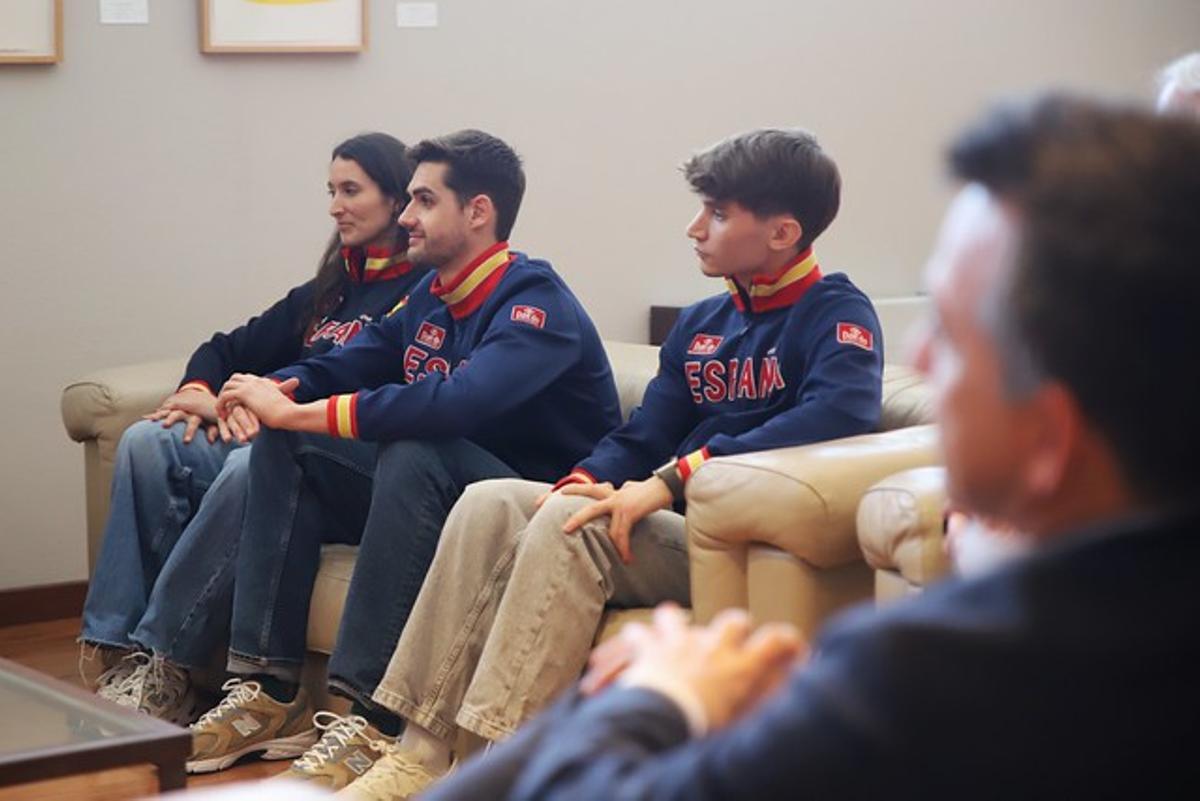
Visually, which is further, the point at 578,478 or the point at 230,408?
the point at 230,408

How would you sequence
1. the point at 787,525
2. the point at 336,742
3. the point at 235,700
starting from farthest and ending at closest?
the point at 235,700 → the point at 336,742 → the point at 787,525

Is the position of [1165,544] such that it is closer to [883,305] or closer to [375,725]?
[375,725]

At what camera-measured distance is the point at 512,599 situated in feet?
8.31

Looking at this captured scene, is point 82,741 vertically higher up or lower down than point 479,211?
lower down

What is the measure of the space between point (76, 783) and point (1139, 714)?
7.82ft

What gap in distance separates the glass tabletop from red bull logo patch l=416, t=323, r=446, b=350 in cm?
96

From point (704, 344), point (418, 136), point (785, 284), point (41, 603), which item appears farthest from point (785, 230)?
point (41, 603)

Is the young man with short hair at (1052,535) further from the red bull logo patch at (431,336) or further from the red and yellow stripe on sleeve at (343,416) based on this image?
the red bull logo patch at (431,336)

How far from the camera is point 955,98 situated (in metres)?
5.12

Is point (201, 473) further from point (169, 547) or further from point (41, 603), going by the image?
point (41, 603)

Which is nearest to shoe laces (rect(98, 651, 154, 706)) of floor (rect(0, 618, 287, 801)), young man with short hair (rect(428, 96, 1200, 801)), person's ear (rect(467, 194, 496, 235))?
floor (rect(0, 618, 287, 801))

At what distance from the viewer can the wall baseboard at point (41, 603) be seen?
4.01m

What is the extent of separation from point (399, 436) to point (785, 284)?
0.64 metres

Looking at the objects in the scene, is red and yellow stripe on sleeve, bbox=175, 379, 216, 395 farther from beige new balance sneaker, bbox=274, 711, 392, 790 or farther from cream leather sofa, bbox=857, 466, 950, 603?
cream leather sofa, bbox=857, 466, 950, 603
